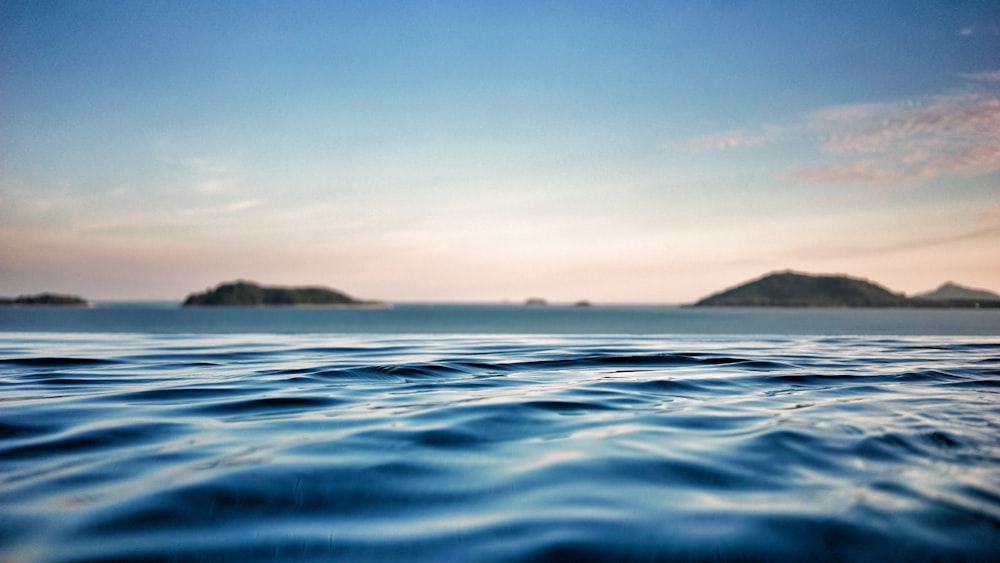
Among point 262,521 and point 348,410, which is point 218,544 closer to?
point 262,521

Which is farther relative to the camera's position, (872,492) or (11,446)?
(11,446)

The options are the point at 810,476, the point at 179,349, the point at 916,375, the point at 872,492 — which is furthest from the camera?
the point at 179,349

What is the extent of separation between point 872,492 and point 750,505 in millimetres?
1076

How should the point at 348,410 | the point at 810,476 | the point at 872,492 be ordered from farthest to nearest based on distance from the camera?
the point at 348,410, the point at 810,476, the point at 872,492

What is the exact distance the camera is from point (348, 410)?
791 centimetres

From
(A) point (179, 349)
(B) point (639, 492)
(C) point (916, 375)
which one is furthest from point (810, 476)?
(A) point (179, 349)

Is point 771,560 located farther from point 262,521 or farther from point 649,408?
point 649,408

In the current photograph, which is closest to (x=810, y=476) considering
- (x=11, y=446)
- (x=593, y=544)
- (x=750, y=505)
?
(x=750, y=505)

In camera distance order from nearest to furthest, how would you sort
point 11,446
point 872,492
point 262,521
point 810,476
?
point 262,521 < point 872,492 < point 810,476 < point 11,446

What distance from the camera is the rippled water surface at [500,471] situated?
3.65m

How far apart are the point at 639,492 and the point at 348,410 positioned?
4.57m

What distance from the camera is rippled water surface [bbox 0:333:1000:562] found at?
12.0 ft

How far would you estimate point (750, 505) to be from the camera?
13.8ft

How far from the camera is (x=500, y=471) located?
5035 millimetres
